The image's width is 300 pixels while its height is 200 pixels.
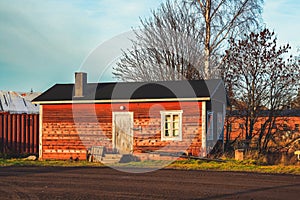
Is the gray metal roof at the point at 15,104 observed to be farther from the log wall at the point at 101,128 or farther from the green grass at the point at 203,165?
the green grass at the point at 203,165

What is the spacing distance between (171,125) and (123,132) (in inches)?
102

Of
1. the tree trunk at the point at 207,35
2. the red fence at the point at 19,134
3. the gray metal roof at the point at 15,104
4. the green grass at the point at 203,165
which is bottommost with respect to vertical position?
the green grass at the point at 203,165

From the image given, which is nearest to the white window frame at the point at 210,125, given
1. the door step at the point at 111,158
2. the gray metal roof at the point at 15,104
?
the door step at the point at 111,158

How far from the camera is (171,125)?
77.2 ft

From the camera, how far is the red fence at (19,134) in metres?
26.1

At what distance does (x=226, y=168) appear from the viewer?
1975 centimetres

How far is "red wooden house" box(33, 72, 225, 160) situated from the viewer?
2322 centimetres

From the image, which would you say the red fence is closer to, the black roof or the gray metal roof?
the black roof

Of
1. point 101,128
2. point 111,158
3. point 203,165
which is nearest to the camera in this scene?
point 203,165

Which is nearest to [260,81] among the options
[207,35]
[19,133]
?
[207,35]

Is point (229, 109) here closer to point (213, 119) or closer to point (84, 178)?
point (213, 119)

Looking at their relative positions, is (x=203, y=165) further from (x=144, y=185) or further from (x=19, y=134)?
(x=19, y=134)

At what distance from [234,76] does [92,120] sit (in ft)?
35.6

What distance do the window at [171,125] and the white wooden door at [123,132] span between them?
5.63ft
